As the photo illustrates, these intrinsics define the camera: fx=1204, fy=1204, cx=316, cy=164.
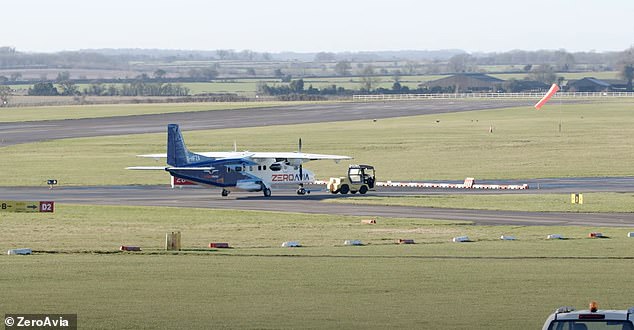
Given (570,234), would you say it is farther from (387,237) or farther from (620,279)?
(620,279)

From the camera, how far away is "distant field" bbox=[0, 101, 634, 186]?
3999 inches

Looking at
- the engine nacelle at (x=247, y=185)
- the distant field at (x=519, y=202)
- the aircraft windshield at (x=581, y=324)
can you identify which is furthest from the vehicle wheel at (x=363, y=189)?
the aircraft windshield at (x=581, y=324)

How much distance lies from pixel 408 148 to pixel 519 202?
51.9 meters

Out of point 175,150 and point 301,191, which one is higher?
point 175,150

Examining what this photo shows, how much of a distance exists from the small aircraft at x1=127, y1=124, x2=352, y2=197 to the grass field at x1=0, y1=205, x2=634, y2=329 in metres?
20.9

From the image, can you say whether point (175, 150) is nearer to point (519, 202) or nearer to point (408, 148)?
point (519, 202)

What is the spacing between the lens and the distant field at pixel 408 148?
101562mm

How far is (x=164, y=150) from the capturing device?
125m

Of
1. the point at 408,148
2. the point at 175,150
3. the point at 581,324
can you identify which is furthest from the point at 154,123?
the point at 581,324

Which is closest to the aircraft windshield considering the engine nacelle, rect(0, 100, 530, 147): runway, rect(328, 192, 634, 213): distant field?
rect(328, 192, 634, 213): distant field

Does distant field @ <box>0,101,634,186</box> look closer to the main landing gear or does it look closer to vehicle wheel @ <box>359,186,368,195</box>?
vehicle wheel @ <box>359,186,368,195</box>

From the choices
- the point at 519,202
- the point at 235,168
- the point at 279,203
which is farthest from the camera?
the point at 235,168

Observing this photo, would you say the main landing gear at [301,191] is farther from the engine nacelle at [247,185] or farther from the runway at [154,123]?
the runway at [154,123]

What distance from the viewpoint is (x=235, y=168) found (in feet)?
277
